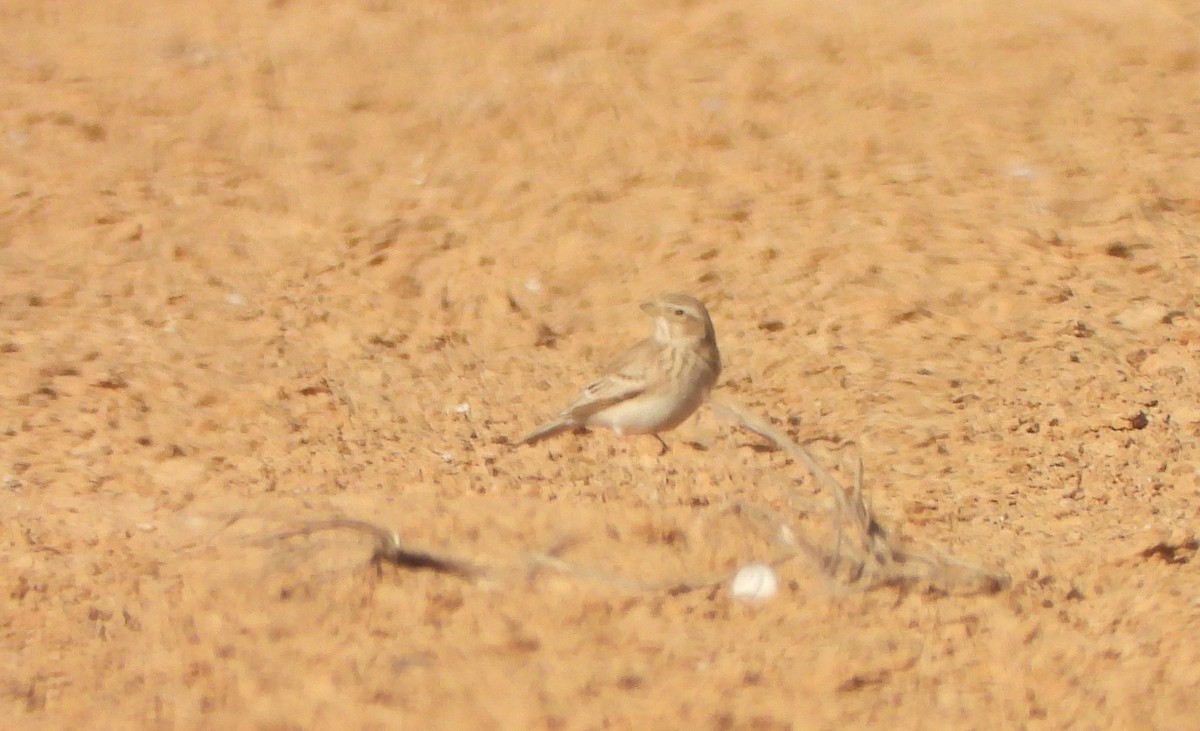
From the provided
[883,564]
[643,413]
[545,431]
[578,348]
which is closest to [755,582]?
[883,564]

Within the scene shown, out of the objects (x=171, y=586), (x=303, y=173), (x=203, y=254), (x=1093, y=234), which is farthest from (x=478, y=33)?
(x=171, y=586)

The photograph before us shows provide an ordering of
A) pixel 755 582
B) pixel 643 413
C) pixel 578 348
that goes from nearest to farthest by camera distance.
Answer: pixel 755 582 < pixel 643 413 < pixel 578 348

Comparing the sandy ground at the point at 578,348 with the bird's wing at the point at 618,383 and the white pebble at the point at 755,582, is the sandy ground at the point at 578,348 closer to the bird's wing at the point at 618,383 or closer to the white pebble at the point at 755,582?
the white pebble at the point at 755,582

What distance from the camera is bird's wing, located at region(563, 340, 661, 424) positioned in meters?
6.56

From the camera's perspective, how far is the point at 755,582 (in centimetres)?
524

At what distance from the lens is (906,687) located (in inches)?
185

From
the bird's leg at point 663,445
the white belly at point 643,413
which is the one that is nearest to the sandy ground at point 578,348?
the bird's leg at point 663,445

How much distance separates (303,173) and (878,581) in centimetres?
489

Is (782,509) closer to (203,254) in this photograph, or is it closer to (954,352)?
(954,352)

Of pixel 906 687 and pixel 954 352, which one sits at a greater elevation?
pixel 906 687

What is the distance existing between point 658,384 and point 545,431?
465 mm

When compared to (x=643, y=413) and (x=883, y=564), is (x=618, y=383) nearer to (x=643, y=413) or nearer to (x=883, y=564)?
(x=643, y=413)

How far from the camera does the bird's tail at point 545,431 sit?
6574mm

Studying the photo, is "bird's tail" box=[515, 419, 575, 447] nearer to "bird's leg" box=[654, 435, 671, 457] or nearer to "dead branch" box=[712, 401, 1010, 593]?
"bird's leg" box=[654, 435, 671, 457]
